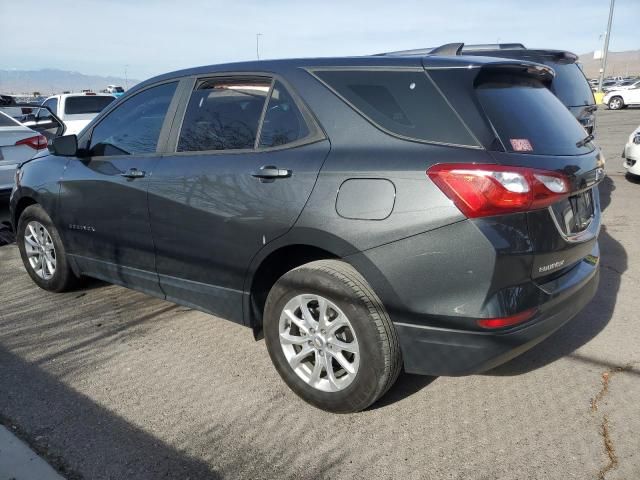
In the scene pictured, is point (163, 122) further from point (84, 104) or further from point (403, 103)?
point (84, 104)

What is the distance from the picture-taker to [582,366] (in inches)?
130

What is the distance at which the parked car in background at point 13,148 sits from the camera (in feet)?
23.5

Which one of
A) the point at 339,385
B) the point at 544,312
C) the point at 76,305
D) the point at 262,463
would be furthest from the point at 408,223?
the point at 76,305

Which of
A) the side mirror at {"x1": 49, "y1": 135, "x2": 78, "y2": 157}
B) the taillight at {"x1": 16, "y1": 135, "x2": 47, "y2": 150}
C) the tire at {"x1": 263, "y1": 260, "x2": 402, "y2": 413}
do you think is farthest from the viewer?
the taillight at {"x1": 16, "y1": 135, "x2": 47, "y2": 150}

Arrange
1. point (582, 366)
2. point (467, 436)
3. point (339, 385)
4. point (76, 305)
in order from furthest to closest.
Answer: point (76, 305)
point (582, 366)
point (339, 385)
point (467, 436)

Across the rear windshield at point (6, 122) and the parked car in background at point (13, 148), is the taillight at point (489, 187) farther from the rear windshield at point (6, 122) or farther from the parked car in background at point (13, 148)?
the rear windshield at point (6, 122)

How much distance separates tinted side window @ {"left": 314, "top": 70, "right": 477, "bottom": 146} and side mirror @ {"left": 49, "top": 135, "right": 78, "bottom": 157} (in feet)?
7.61

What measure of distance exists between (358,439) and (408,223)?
110 centimetres

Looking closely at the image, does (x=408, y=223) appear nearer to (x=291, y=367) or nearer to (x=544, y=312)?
(x=544, y=312)

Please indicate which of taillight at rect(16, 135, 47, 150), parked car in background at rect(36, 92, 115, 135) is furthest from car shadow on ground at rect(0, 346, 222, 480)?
parked car in background at rect(36, 92, 115, 135)

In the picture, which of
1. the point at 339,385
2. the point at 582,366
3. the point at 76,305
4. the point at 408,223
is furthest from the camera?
the point at 76,305

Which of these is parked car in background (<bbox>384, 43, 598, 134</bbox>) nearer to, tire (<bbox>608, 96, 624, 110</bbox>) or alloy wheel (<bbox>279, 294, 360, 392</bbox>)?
alloy wheel (<bbox>279, 294, 360, 392</bbox>)

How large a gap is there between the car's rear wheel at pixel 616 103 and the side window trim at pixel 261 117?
31079mm

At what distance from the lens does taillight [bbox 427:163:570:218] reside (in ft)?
7.77
